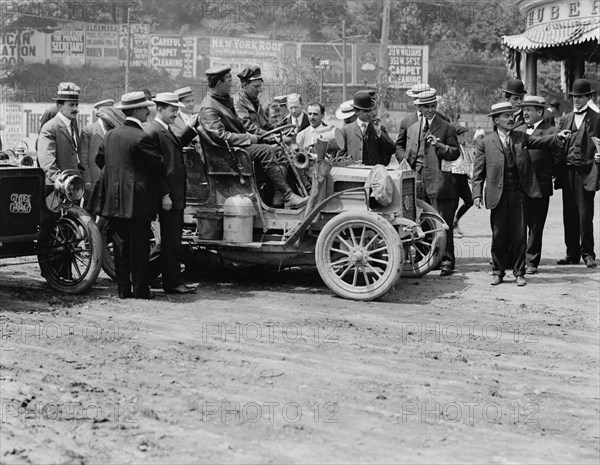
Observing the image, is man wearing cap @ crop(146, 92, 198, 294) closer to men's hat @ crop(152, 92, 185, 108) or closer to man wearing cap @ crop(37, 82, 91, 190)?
men's hat @ crop(152, 92, 185, 108)

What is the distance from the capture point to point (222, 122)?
10.1m

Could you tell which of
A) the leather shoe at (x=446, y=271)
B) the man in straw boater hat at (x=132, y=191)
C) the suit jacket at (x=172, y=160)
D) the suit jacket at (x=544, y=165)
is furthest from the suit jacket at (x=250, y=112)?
the suit jacket at (x=544, y=165)

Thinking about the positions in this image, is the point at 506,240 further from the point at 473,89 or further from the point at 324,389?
the point at 473,89

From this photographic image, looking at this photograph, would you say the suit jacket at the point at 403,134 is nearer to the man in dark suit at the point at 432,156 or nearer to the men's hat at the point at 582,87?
the man in dark suit at the point at 432,156

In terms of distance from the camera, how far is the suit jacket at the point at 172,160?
9547 millimetres

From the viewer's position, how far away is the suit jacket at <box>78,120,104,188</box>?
10547 millimetres

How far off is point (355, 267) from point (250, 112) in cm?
216

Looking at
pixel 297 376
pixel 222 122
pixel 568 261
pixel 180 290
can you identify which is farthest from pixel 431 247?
pixel 297 376

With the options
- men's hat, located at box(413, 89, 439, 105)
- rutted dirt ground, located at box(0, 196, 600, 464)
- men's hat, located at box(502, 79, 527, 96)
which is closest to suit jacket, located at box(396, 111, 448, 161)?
men's hat, located at box(413, 89, 439, 105)

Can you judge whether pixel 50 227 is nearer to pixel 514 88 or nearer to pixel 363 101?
pixel 363 101

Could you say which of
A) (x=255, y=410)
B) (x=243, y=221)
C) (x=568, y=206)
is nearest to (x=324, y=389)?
(x=255, y=410)

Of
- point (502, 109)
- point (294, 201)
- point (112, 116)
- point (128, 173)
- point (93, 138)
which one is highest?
point (502, 109)

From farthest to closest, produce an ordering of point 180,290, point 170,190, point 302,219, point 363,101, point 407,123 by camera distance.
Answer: point 407,123
point 363,101
point 302,219
point 180,290
point 170,190

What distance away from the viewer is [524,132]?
432 inches
